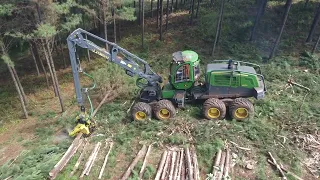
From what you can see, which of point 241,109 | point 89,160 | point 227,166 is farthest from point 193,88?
point 89,160

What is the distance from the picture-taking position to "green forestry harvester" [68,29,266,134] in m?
11.9

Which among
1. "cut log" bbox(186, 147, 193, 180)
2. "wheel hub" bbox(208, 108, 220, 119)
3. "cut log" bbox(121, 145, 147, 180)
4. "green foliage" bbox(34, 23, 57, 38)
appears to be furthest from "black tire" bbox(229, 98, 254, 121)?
"green foliage" bbox(34, 23, 57, 38)

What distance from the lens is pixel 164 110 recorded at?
1219cm

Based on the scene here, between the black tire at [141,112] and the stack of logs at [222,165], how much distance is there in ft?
11.7

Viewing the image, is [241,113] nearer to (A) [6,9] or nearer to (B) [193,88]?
(B) [193,88]

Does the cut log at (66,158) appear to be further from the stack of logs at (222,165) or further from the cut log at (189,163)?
the stack of logs at (222,165)

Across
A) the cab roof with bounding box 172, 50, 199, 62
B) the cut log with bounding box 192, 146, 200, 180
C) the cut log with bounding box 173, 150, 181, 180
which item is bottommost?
the cut log with bounding box 173, 150, 181, 180

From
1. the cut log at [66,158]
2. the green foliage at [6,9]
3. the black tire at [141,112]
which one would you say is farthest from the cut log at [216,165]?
the green foliage at [6,9]

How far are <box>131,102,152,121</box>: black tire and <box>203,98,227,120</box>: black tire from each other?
246 cm

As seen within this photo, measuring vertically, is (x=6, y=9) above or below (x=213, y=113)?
above

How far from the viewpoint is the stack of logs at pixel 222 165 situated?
9234 millimetres

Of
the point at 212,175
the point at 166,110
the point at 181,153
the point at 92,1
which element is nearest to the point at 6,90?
the point at 92,1

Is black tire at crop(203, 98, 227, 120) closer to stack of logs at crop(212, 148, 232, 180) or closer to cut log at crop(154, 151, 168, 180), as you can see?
stack of logs at crop(212, 148, 232, 180)

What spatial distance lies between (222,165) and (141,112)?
13.9ft
